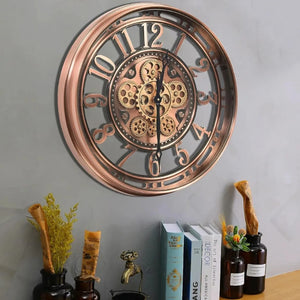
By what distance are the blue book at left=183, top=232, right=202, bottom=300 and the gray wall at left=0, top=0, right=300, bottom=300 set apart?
120mm

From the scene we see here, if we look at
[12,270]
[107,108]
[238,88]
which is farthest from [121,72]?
[12,270]

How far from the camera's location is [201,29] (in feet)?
5.19

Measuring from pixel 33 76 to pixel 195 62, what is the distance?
0.56 meters

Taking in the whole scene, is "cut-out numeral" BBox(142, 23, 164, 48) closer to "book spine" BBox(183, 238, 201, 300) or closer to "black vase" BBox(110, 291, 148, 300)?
"book spine" BBox(183, 238, 201, 300)

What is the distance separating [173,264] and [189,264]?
0.07 m

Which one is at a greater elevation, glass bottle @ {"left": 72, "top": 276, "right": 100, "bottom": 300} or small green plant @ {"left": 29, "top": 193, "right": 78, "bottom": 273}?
small green plant @ {"left": 29, "top": 193, "right": 78, "bottom": 273}

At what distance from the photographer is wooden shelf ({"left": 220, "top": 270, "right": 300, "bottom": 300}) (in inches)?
63.5

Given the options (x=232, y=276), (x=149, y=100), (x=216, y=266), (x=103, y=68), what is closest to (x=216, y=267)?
(x=216, y=266)

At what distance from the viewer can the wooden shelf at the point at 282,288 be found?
1.61 m

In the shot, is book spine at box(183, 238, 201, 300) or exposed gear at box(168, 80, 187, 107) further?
exposed gear at box(168, 80, 187, 107)

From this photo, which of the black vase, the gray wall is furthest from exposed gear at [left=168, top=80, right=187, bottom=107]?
the black vase

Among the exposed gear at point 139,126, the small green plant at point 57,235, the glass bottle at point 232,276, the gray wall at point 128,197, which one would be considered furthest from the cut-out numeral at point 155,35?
the glass bottle at point 232,276

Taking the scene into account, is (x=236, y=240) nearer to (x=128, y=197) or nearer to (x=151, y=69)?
(x=128, y=197)

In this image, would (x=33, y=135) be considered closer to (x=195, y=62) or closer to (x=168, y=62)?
(x=168, y=62)
